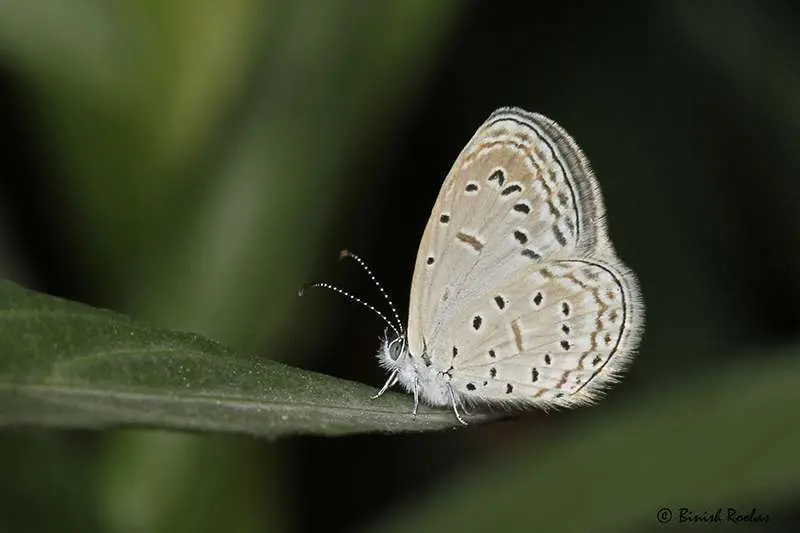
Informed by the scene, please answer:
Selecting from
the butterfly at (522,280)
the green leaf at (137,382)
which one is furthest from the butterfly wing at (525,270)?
the green leaf at (137,382)

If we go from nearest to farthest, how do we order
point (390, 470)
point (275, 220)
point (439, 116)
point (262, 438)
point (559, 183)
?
point (262, 438)
point (559, 183)
point (275, 220)
point (390, 470)
point (439, 116)

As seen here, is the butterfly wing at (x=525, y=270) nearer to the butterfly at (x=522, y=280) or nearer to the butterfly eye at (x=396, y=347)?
the butterfly at (x=522, y=280)

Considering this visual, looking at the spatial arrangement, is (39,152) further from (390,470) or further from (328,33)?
(390,470)

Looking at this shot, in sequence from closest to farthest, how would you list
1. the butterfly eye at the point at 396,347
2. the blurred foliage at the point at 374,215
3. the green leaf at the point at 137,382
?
the green leaf at the point at 137,382, the blurred foliage at the point at 374,215, the butterfly eye at the point at 396,347

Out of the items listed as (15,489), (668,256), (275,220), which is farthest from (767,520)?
(15,489)

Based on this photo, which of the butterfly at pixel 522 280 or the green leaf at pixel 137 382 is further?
the butterfly at pixel 522 280

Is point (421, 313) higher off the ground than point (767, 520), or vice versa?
point (421, 313)
